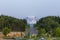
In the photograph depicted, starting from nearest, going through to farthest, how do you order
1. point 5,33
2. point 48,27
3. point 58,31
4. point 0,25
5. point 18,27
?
point 58,31 < point 5,33 < point 48,27 < point 0,25 < point 18,27

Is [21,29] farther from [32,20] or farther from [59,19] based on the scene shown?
[32,20]

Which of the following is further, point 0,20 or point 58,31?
point 0,20

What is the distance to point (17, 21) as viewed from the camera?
35.4 meters

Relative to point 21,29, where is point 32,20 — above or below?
above

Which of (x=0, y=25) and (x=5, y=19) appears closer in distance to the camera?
(x=0, y=25)

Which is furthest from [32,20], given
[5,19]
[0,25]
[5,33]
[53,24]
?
[5,19]

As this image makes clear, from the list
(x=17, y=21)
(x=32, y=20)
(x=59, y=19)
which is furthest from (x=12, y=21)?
(x=32, y=20)

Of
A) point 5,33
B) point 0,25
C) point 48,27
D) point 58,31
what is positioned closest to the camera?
point 58,31

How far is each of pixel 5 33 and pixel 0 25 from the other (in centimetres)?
700

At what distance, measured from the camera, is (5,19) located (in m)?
36.3

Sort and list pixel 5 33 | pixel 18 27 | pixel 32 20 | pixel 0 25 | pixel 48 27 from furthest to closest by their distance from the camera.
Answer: pixel 18 27, pixel 0 25, pixel 48 27, pixel 5 33, pixel 32 20

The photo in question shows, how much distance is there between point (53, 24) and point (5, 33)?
777cm

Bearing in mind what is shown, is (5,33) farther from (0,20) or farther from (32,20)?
(32,20)

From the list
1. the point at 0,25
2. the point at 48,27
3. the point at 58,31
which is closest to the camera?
the point at 58,31
